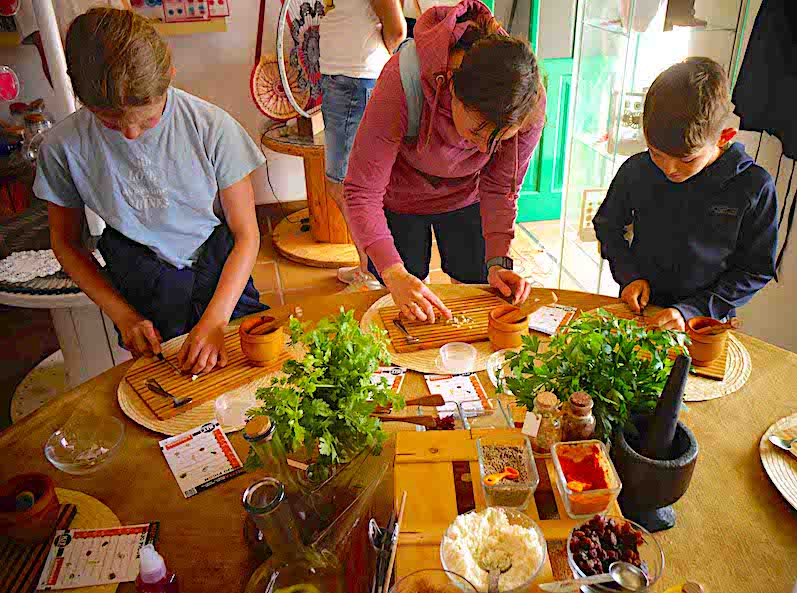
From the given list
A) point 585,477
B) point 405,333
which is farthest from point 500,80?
point 585,477

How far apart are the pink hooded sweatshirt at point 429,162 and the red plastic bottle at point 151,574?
3.34 feet

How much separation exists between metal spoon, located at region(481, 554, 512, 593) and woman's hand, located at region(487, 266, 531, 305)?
890mm

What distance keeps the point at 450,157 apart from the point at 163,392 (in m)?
1.00

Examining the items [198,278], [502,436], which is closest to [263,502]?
[502,436]

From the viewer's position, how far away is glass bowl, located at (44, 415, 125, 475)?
1.16 meters

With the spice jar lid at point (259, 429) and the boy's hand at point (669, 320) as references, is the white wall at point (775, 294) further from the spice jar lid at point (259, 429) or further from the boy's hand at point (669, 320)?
the spice jar lid at point (259, 429)

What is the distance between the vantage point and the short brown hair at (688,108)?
1396 millimetres

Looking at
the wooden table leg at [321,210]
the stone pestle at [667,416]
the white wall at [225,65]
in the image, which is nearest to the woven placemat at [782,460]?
the stone pestle at [667,416]

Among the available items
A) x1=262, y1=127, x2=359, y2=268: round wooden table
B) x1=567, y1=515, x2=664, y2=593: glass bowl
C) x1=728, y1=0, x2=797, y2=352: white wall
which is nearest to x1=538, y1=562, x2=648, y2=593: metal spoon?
x1=567, y1=515, x2=664, y2=593: glass bowl

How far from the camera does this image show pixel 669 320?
1.45 meters

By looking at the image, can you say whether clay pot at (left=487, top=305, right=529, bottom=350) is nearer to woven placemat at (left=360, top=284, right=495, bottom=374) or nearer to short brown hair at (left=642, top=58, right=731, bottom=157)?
woven placemat at (left=360, top=284, right=495, bottom=374)

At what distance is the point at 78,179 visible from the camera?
161cm

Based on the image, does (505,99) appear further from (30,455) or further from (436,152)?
(30,455)

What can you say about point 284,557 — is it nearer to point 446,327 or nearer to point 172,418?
point 172,418
